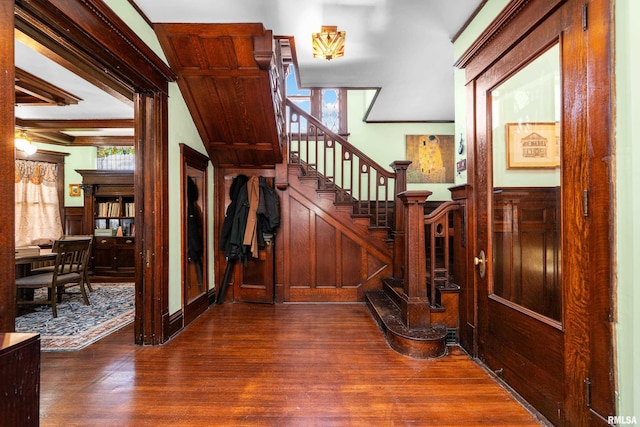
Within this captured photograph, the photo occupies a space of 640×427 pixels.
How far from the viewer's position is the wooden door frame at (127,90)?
1409 millimetres

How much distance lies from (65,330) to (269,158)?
2.96 metres

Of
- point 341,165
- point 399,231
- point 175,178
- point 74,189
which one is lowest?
point 399,231

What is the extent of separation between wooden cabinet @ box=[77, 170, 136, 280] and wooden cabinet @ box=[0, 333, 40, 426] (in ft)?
19.1

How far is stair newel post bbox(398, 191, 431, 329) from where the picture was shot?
2674mm

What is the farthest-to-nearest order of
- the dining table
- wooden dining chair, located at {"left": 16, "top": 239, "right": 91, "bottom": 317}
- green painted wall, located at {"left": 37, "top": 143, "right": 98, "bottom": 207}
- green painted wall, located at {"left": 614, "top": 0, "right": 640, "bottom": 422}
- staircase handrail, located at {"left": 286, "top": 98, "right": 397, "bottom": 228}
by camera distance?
green painted wall, located at {"left": 37, "top": 143, "right": 98, "bottom": 207}, staircase handrail, located at {"left": 286, "top": 98, "right": 397, "bottom": 228}, the dining table, wooden dining chair, located at {"left": 16, "top": 239, "right": 91, "bottom": 317}, green painted wall, located at {"left": 614, "top": 0, "right": 640, "bottom": 422}

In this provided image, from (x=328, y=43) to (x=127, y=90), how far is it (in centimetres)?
201

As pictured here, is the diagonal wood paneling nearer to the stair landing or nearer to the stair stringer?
the stair stringer

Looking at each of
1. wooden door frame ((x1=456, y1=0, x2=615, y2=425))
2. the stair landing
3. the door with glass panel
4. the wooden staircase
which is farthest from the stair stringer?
wooden door frame ((x1=456, y1=0, x2=615, y2=425))

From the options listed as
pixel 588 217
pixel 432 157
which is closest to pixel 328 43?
pixel 588 217

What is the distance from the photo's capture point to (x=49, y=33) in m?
1.88

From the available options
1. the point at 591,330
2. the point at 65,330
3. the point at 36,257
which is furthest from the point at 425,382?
the point at 36,257

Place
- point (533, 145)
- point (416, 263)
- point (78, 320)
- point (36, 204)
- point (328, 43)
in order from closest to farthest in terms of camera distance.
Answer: point (533, 145)
point (416, 263)
point (328, 43)
point (78, 320)
point (36, 204)

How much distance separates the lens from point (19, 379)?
2.85 feet

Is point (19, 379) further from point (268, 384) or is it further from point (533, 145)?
point (533, 145)
